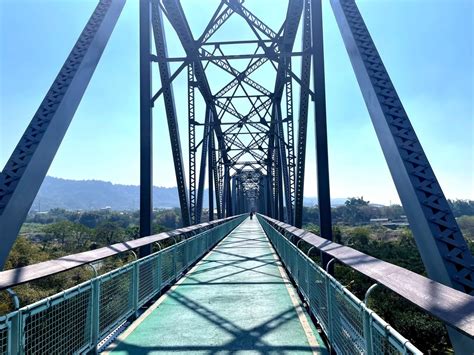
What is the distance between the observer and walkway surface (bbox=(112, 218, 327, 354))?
4.02 metres

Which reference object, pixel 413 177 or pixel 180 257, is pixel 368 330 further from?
pixel 180 257

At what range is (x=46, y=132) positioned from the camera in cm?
469

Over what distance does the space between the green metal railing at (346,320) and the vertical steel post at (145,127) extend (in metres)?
3.86

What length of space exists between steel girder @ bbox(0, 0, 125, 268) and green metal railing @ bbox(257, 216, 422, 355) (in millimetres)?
3352

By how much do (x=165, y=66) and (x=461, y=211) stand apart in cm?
15029

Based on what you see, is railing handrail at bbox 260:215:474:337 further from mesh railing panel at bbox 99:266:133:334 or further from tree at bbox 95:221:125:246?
tree at bbox 95:221:125:246

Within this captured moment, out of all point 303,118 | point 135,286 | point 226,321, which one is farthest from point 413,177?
point 303,118

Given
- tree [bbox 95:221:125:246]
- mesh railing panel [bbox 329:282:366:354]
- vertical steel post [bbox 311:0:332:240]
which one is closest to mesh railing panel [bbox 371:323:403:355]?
mesh railing panel [bbox 329:282:366:354]

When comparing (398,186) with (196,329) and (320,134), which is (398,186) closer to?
(196,329)

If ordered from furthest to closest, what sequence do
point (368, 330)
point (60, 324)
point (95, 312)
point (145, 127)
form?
point (145, 127) → point (95, 312) → point (60, 324) → point (368, 330)

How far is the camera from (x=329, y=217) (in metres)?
7.55

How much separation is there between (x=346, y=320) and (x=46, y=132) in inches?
161

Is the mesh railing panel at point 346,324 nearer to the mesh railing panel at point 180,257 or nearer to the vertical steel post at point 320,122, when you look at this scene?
the vertical steel post at point 320,122

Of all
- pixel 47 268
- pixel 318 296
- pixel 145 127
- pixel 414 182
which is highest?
pixel 145 127
